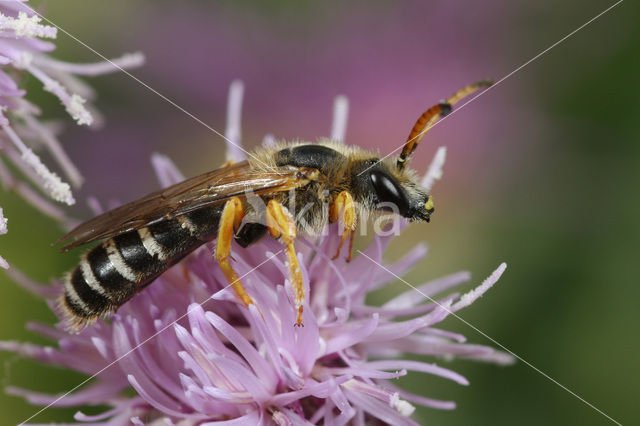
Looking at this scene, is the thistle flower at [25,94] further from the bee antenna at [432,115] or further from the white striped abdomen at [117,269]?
the bee antenna at [432,115]

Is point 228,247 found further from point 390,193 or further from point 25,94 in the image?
point 25,94

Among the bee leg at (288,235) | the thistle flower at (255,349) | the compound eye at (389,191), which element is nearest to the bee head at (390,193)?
the compound eye at (389,191)

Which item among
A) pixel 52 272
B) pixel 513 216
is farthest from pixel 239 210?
pixel 513 216

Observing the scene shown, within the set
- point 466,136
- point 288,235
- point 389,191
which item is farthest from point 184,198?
point 466,136

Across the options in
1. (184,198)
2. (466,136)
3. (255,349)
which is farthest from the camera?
(466,136)

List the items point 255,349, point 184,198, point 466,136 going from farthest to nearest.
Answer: point 466,136 → point 184,198 → point 255,349
